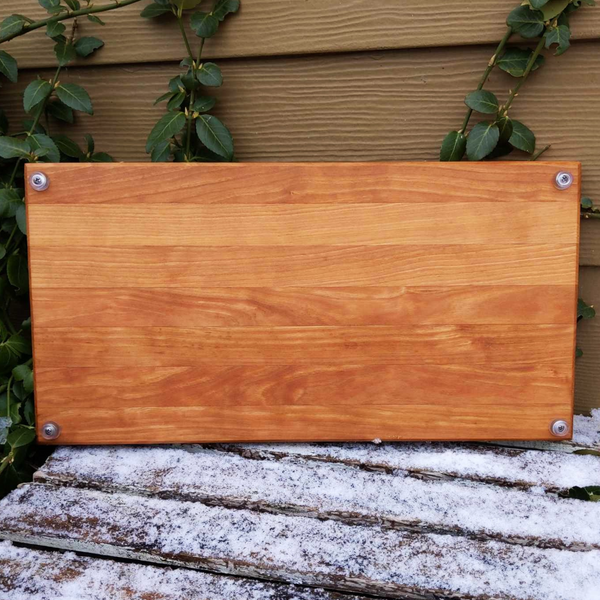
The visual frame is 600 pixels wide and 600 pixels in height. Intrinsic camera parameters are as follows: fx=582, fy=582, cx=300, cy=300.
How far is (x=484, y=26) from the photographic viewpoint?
110cm

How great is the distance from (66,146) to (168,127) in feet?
0.80

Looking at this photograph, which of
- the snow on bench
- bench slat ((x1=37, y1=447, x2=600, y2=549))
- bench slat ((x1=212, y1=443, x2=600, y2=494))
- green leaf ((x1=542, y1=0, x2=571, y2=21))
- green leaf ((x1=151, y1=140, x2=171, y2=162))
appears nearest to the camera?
the snow on bench

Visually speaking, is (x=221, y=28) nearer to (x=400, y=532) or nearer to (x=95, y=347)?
(x=95, y=347)

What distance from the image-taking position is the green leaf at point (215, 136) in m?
1.12

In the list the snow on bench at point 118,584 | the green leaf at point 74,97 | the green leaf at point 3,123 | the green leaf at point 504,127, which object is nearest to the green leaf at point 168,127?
the green leaf at point 74,97

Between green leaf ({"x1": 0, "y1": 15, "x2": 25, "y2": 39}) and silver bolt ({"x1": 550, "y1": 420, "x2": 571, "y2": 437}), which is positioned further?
green leaf ({"x1": 0, "y1": 15, "x2": 25, "y2": 39})

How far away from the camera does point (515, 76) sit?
1.09 meters

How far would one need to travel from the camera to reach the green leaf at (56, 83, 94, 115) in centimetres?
114

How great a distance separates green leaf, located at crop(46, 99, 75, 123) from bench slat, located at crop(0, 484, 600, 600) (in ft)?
2.50

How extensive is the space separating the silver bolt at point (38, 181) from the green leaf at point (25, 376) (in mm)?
342

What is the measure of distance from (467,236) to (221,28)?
0.64 m

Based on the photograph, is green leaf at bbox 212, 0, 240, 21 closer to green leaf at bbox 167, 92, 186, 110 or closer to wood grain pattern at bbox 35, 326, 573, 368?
green leaf at bbox 167, 92, 186, 110

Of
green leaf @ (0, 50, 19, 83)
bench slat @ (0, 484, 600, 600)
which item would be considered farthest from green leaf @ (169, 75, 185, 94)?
bench slat @ (0, 484, 600, 600)

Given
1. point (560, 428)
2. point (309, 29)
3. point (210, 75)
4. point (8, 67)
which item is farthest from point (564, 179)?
point (8, 67)
